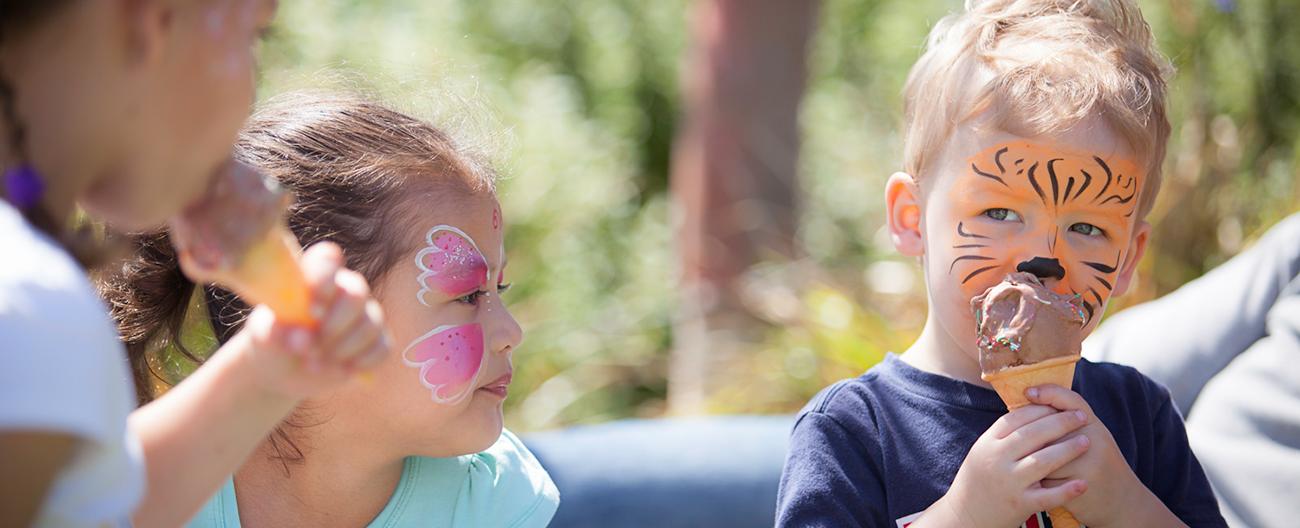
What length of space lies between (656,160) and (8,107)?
6984 mm

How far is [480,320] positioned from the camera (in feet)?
7.11

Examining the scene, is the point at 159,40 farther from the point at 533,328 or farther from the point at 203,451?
the point at 533,328

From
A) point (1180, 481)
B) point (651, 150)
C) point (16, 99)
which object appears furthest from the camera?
point (651, 150)

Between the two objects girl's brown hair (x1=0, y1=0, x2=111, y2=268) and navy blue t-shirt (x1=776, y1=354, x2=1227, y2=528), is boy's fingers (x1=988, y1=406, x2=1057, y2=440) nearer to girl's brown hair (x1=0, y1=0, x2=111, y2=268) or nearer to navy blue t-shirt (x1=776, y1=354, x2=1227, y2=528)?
navy blue t-shirt (x1=776, y1=354, x2=1227, y2=528)

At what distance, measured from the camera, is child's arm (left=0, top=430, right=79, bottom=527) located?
3.73 feet

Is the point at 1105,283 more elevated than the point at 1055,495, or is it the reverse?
the point at 1105,283

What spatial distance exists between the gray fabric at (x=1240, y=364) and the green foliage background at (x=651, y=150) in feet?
2.55

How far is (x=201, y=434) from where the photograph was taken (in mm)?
1385

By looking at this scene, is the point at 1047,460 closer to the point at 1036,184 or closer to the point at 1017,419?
the point at 1017,419

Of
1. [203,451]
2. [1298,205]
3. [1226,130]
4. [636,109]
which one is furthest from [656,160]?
[203,451]

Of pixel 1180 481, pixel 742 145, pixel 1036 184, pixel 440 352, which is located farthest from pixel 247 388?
pixel 742 145

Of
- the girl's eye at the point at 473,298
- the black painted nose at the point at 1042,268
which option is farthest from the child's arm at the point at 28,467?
the black painted nose at the point at 1042,268

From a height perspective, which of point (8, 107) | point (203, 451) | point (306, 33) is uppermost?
point (8, 107)

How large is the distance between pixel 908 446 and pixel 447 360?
0.80 meters
